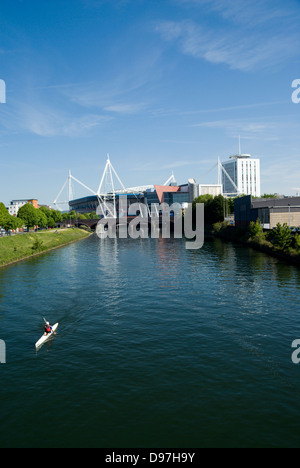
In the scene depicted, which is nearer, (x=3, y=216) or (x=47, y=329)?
(x=47, y=329)

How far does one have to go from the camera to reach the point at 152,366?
77.9ft

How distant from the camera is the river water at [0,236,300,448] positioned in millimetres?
17188

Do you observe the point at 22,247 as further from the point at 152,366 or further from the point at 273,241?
the point at 152,366

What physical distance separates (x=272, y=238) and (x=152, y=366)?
2455 inches

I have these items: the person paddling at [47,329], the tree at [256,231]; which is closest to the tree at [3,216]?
the tree at [256,231]

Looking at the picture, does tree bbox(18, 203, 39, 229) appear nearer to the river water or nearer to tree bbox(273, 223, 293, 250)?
the river water

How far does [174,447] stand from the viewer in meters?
16.1

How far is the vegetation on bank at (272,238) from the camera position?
64.7 meters

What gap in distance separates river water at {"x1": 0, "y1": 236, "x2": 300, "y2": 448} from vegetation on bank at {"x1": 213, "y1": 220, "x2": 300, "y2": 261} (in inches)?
730

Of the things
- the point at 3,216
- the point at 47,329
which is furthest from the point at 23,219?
the point at 47,329

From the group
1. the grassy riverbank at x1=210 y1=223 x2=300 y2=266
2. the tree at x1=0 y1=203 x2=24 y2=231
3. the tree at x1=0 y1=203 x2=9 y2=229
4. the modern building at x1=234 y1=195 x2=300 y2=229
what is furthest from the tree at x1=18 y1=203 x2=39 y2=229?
the modern building at x1=234 y1=195 x2=300 y2=229
